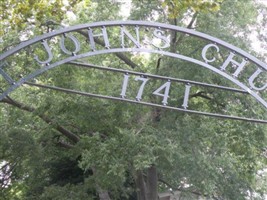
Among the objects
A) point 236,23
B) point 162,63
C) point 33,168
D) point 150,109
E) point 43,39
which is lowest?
point 43,39

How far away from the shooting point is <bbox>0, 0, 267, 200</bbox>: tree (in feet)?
35.6

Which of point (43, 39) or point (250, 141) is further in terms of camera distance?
point (250, 141)

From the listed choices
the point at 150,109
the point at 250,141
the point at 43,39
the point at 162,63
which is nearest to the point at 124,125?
the point at 150,109

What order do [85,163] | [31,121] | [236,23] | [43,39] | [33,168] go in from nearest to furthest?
[43,39] < [85,163] < [236,23] < [31,121] < [33,168]

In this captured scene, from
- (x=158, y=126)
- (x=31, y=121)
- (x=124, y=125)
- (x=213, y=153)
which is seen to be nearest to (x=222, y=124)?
(x=213, y=153)

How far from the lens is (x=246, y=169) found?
508 inches

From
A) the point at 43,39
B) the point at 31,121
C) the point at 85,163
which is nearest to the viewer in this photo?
the point at 43,39

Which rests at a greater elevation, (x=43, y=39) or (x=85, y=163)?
(x=85, y=163)

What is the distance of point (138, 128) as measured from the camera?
11719 mm

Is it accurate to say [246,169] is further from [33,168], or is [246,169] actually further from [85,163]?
[33,168]

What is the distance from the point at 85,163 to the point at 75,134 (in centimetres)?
294

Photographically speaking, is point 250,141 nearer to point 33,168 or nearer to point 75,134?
point 75,134

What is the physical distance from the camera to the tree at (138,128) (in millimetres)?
10836

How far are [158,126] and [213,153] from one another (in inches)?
60.3
